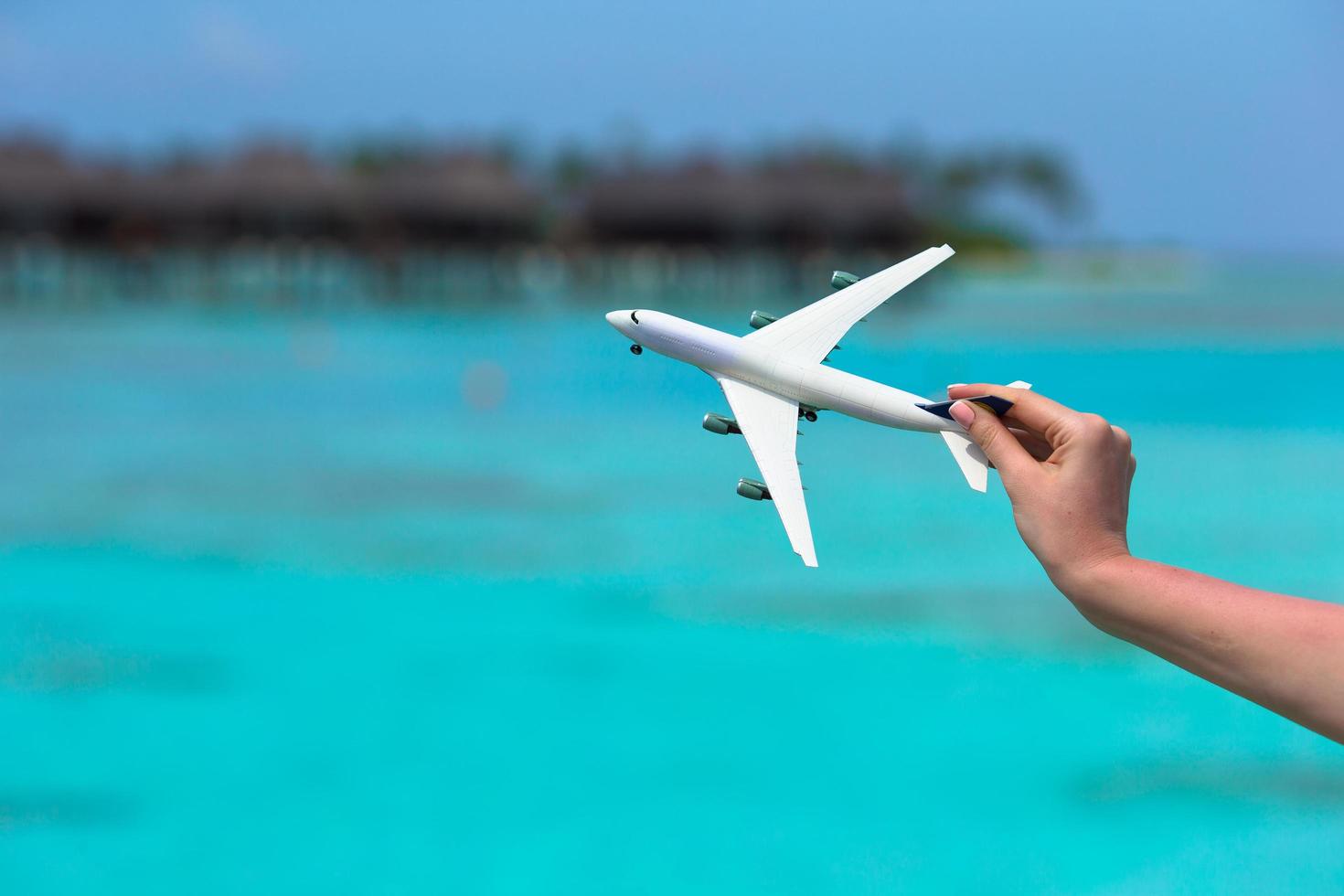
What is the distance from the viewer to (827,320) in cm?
229

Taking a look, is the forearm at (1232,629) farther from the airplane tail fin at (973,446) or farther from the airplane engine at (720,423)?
the airplane engine at (720,423)

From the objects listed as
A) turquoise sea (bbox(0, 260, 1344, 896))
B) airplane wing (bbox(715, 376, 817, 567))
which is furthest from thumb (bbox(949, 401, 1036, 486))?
turquoise sea (bbox(0, 260, 1344, 896))

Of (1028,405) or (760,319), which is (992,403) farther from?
(760,319)

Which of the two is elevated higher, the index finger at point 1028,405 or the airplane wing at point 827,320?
the airplane wing at point 827,320

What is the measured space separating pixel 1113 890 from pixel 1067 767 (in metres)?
1.88

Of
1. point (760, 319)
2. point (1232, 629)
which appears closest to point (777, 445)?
point (760, 319)

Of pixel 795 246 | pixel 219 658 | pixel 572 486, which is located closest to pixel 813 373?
pixel 219 658

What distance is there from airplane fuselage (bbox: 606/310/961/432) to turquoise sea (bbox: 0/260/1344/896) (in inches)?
92.7

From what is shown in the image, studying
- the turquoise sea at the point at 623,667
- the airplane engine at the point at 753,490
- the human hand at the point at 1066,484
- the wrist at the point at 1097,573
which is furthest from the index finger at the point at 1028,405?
the turquoise sea at the point at 623,667

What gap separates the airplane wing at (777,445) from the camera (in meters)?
1.98

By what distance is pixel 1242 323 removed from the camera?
153 ft

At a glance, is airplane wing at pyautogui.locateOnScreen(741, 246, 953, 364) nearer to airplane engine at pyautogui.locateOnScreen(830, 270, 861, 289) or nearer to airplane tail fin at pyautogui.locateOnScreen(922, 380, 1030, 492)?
airplane engine at pyautogui.locateOnScreen(830, 270, 861, 289)

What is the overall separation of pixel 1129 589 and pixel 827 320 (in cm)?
70

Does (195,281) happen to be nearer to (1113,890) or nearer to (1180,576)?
(1113,890)
